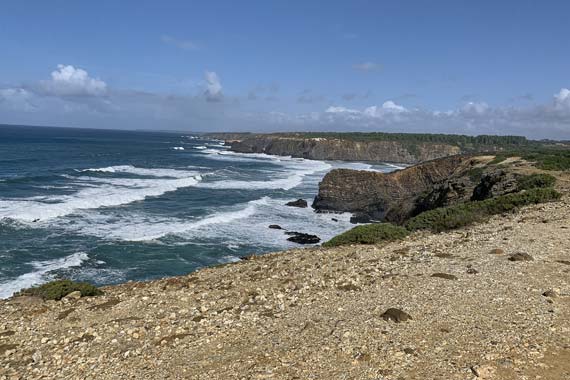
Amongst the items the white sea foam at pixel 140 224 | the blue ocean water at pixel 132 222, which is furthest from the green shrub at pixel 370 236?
the white sea foam at pixel 140 224

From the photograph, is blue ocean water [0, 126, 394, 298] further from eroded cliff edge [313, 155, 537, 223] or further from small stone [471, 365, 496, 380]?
small stone [471, 365, 496, 380]

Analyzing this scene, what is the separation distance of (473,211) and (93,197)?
4025 cm

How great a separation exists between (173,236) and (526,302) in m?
28.0

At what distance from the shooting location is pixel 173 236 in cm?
3469

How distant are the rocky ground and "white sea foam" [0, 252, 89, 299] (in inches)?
396

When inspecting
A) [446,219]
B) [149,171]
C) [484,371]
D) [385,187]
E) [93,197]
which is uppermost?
[484,371]

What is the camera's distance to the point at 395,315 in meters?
9.98

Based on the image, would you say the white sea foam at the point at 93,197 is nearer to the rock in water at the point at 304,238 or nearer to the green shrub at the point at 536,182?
the rock in water at the point at 304,238

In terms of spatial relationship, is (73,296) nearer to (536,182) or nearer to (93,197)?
(536,182)

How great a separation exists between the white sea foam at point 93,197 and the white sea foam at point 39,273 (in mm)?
12448

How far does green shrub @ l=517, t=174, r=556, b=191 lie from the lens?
27.4 metres

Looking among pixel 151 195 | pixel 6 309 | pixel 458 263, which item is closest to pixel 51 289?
pixel 6 309

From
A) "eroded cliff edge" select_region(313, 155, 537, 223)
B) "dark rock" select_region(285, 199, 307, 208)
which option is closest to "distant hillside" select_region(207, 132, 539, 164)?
"eroded cliff edge" select_region(313, 155, 537, 223)

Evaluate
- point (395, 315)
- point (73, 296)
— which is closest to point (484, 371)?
point (395, 315)
